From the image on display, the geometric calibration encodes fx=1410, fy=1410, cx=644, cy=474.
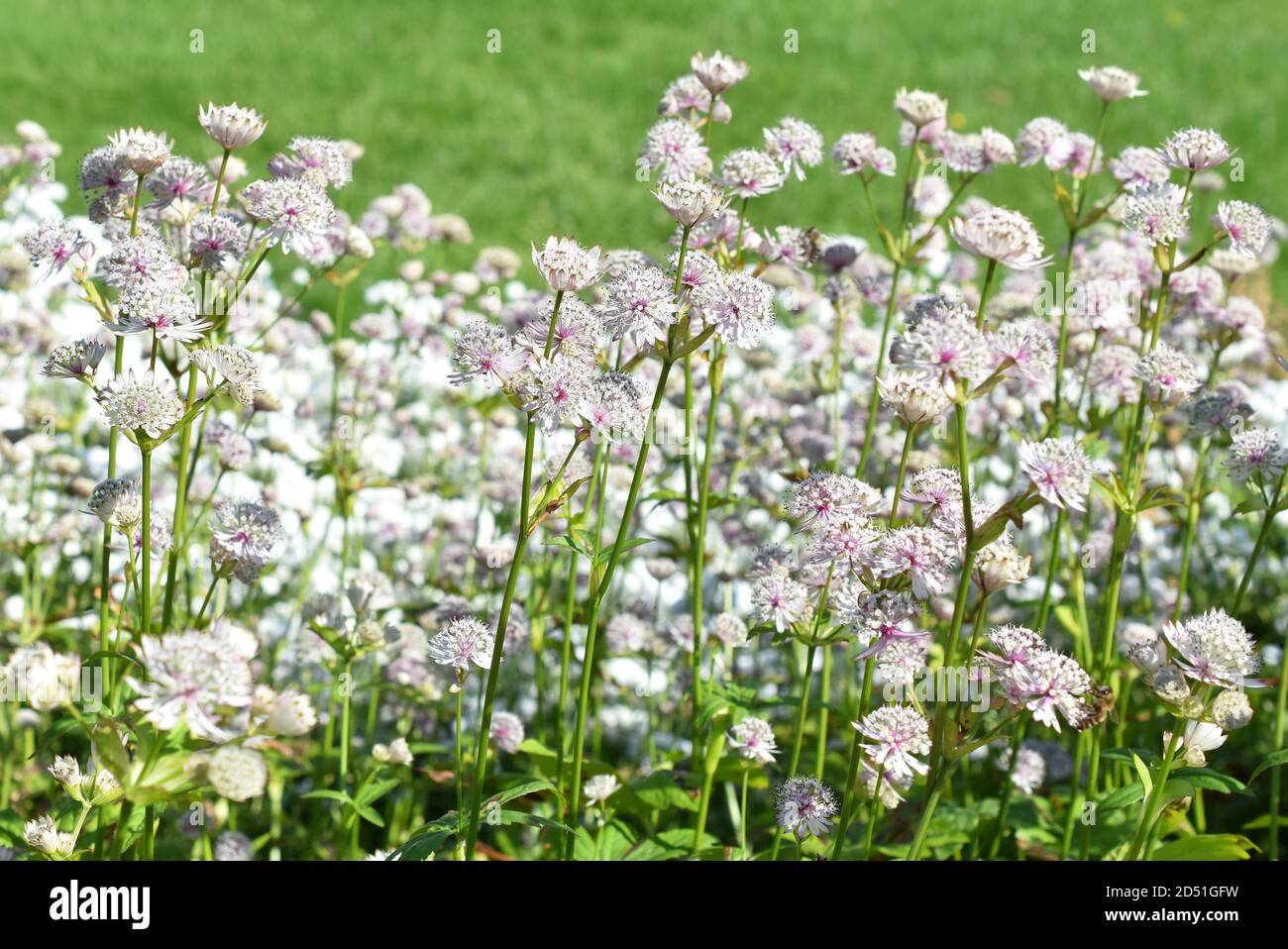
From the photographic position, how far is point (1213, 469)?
437 centimetres

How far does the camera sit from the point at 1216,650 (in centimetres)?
173

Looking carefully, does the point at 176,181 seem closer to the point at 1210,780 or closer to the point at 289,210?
the point at 289,210

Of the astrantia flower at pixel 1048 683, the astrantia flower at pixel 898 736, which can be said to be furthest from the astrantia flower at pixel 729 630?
the astrantia flower at pixel 1048 683

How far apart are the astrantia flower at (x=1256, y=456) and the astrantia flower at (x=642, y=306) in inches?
42.2

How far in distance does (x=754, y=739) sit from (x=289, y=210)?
1.05m

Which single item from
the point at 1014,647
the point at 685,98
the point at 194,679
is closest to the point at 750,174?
the point at 685,98

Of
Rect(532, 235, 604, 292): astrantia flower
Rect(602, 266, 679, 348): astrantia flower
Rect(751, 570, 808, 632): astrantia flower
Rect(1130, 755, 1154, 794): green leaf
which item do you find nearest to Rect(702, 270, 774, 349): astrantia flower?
Rect(602, 266, 679, 348): astrantia flower

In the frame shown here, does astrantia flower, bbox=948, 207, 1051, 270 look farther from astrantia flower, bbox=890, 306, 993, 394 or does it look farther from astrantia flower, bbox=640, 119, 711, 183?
astrantia flower, bbox=640, 119, 711, 183

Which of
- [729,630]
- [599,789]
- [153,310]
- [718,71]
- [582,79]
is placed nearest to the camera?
[153,310]

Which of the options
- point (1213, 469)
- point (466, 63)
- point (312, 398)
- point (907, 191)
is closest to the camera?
point (907, 191)
